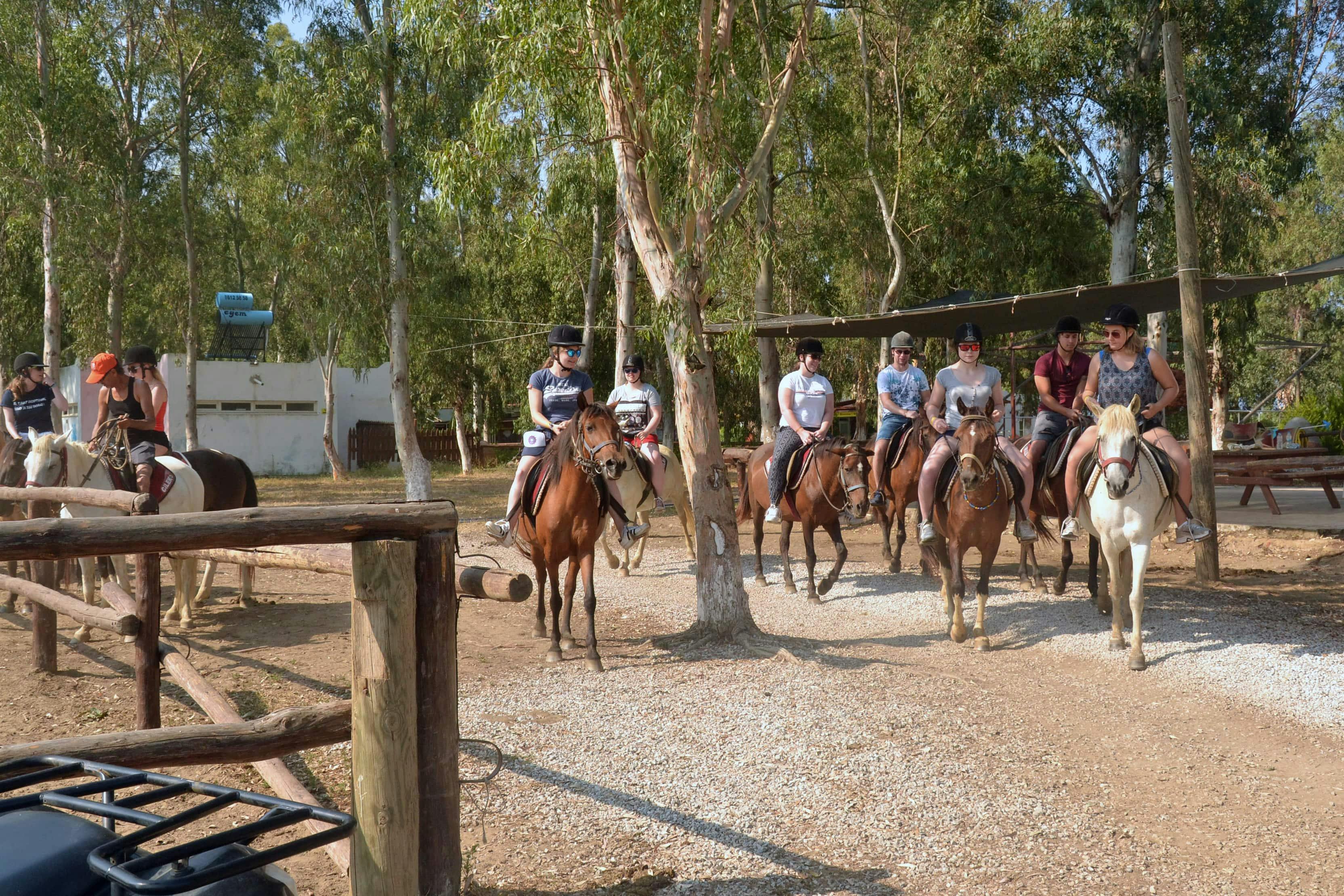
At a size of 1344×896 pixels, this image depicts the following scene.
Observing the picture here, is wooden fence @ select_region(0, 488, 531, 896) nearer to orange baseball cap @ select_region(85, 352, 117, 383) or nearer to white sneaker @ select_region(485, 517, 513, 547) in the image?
white sneaker @ select_region(485, 517, 513, 547)

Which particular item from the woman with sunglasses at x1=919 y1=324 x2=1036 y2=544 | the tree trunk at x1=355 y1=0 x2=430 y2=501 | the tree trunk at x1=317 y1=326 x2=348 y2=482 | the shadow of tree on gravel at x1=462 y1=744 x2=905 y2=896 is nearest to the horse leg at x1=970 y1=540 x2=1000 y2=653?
the woman with sunglasses at x1=919 y1=324 x2=1036 y2=544

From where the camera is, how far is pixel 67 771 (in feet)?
6.27

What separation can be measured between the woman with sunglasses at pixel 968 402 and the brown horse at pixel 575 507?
253 cm

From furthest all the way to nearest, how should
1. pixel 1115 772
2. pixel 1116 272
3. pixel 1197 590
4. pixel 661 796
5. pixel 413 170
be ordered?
pixel 413 170
pixel 1116 272
pixel 1197 590
pixel 1115 772
pixel 661 796

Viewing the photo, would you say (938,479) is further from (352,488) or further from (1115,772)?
(352,488)

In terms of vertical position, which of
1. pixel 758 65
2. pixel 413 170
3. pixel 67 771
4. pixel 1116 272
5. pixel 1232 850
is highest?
pixel 413 170

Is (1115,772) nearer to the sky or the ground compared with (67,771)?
nearer to the ground

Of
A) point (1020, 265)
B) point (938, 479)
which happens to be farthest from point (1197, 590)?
point (1020, 265)

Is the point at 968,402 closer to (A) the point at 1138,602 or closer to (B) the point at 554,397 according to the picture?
(A) the point at 1138,602

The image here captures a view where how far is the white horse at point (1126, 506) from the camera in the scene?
22.1 feet

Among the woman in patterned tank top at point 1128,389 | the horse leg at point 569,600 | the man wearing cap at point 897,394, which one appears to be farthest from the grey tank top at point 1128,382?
the horse leg at point 569,600

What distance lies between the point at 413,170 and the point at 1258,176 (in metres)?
15.3

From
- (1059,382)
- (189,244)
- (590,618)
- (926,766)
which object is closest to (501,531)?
(590,618)

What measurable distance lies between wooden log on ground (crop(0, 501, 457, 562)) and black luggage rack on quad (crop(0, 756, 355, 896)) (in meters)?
0.75
